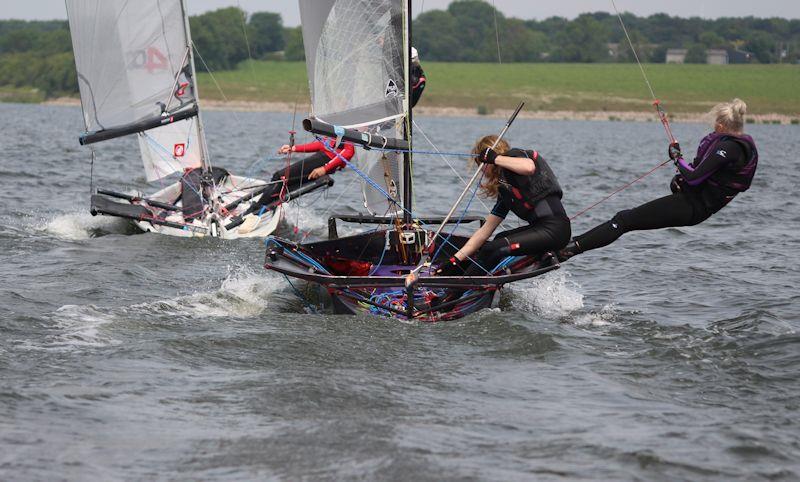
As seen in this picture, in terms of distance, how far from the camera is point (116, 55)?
16.5 m

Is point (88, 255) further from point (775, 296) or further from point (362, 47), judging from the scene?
point (775, 296)

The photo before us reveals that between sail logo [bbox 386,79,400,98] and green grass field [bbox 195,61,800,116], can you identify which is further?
green grass field [bbox 195,61,800,116]

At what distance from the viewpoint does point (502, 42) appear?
98062 mm

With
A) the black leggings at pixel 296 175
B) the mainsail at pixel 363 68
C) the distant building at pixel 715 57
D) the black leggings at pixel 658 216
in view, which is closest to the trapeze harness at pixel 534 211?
the black leggings at pixel 658 216

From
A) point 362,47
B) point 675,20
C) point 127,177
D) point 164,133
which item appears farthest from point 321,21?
point 675,20

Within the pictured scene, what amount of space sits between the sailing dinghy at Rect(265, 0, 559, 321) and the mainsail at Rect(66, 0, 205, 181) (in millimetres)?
4874

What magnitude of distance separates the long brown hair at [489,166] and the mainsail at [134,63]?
306 inches

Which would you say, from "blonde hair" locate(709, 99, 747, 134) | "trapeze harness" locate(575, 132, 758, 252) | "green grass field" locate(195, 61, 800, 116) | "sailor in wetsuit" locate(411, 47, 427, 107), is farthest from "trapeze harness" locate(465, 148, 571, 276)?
"green grass field" locate(195, 61, 800, 116)

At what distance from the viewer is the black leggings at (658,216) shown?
9.81 m

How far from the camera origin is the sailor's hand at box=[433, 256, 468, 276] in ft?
32.3

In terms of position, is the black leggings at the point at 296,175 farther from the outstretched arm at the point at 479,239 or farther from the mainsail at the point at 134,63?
the outstretched arm at the point at 479,239

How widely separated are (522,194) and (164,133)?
30.2ft

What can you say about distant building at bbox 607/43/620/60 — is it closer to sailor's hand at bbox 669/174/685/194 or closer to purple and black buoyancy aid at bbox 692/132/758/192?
sailor's hand at bbox 669/174/685/194

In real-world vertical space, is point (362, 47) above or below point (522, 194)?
above
